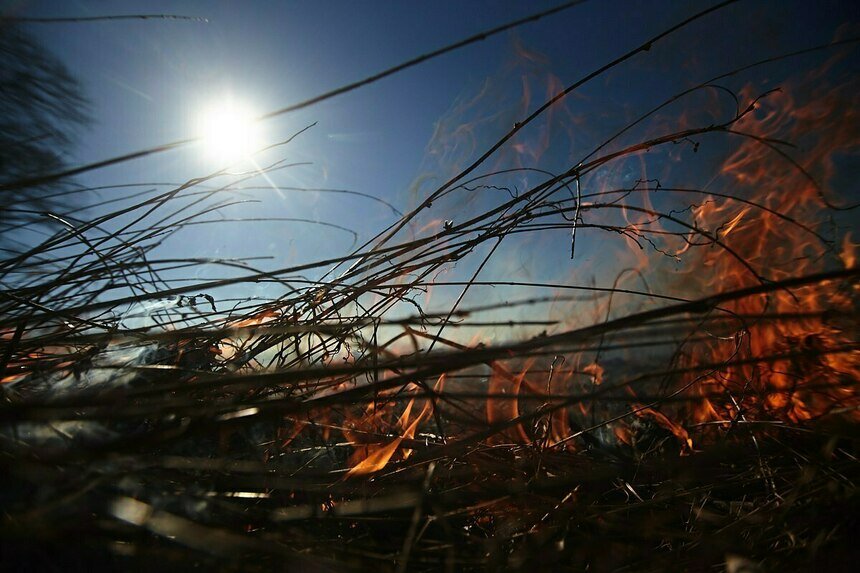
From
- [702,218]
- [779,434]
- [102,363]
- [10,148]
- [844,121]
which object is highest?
[10,148]

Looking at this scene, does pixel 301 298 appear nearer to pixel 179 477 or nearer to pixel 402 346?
pixel 402 346

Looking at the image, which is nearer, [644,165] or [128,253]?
[128,253]

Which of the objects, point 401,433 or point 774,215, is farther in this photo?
point 774,215

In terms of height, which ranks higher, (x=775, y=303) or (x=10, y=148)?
(x=10, y=148)

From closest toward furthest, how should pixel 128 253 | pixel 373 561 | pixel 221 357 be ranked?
pixel 373 561
pixel 128 253
pixel 221 357

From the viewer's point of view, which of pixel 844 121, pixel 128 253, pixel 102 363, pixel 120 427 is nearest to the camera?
pixel 120 427

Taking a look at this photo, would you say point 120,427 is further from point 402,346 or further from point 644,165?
point 644,165

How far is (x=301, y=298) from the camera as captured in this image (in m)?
1.14

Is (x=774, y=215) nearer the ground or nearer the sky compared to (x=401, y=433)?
nearer the sky

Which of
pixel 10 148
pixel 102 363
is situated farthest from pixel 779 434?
pixel 10 148

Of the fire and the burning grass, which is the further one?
the fire

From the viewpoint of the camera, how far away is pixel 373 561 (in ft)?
2.34

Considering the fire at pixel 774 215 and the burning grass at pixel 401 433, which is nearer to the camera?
the burning grass at pixel 401 433

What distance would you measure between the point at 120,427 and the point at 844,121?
2925 millimetres
